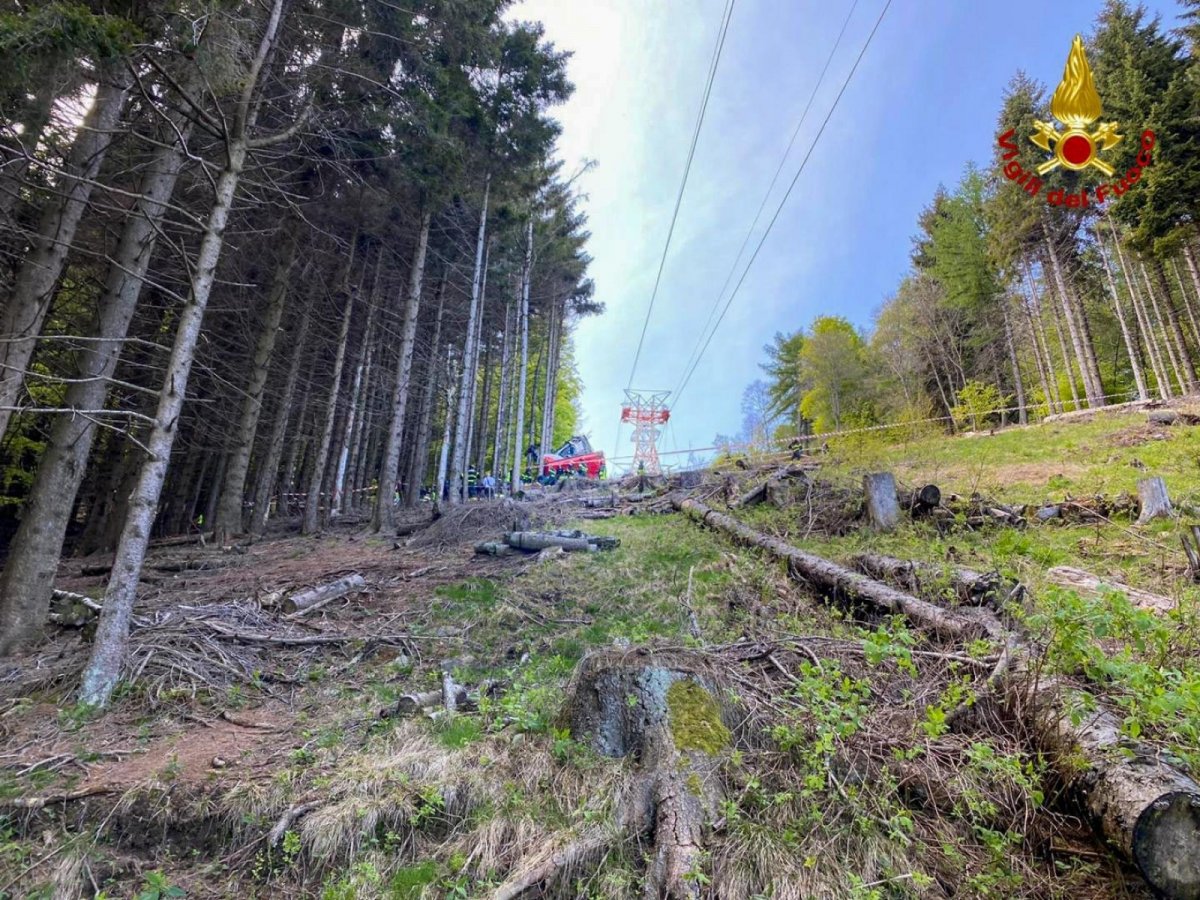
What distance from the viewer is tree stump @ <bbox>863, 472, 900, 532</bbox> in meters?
6.49

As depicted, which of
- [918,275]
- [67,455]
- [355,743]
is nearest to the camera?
[355,743]

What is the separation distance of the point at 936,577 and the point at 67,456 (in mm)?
7783

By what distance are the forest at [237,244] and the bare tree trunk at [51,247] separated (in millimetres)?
25

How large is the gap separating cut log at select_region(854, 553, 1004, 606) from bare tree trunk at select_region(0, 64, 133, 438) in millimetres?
7916

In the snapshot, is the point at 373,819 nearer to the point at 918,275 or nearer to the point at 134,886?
the point at 134,886

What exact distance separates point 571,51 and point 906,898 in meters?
15.9

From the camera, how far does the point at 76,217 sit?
Answer: 188 inches

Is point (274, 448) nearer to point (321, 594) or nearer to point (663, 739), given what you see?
point (321, 594)

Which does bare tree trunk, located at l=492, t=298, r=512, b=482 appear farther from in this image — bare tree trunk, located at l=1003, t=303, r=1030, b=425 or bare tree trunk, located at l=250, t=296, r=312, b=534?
bare tree trunk, located at l=1003, t=303, r=1030, b=425

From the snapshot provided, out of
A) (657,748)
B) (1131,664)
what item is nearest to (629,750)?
(657,748)

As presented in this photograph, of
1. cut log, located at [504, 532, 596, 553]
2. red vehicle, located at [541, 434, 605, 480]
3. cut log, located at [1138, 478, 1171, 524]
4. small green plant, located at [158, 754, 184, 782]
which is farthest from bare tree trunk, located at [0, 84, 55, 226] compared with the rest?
red vehicle, located at [541, 434, 605, 480]

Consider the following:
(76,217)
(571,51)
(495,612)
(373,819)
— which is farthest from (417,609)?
(571,51)

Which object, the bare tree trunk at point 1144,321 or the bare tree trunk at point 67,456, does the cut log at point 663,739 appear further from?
the bare tree trunk at point 1144,321

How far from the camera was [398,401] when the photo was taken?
36.1 feet
